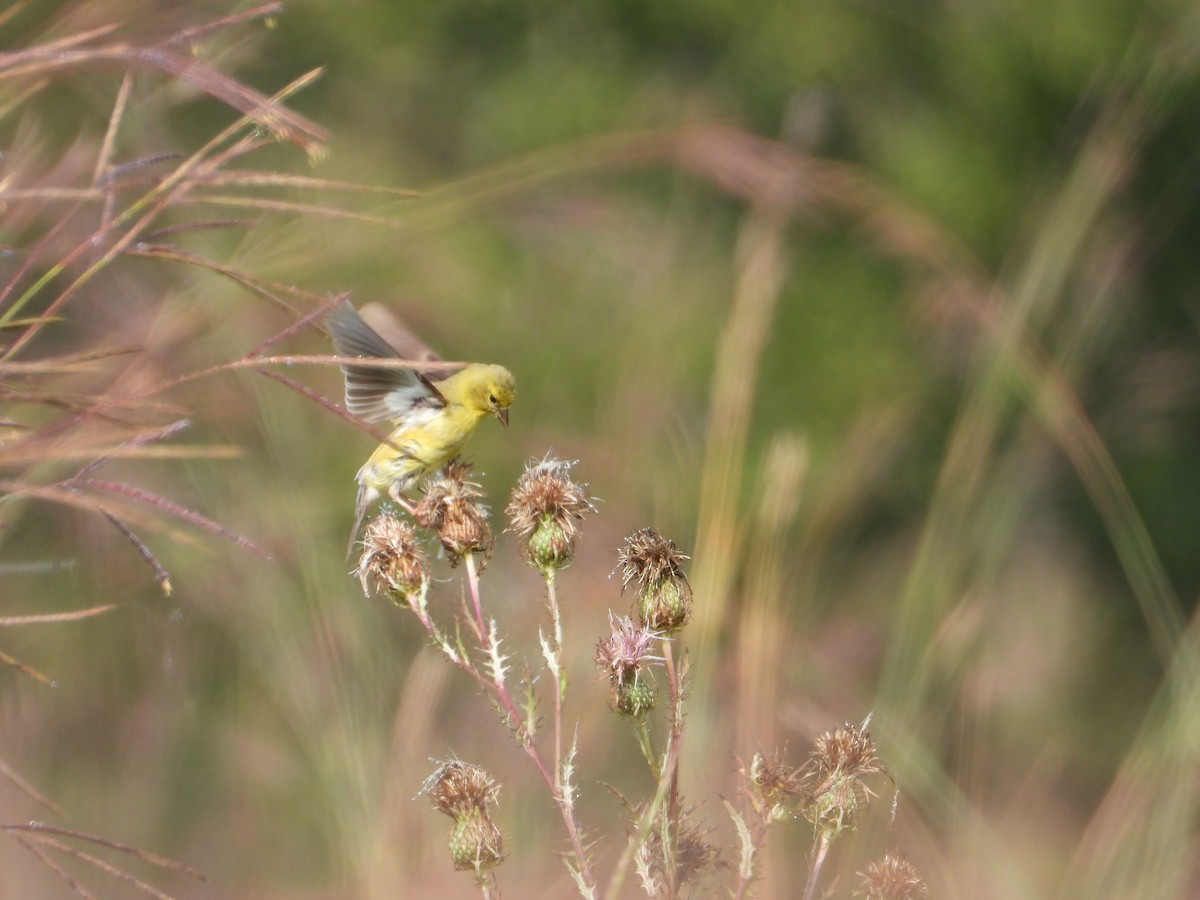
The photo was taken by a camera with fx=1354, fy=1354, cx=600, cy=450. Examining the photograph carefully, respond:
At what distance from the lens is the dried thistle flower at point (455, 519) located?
194 cm

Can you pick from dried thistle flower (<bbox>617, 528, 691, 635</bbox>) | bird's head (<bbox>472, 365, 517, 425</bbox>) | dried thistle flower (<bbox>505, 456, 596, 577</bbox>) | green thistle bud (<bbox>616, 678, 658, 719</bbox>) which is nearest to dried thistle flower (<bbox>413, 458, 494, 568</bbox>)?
dried thistle flower (<bbox>505, 456, 596, 577</bbox>)

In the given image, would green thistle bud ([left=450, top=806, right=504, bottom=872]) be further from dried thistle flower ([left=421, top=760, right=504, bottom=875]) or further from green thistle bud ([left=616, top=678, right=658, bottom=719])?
green thistle bud ([left=616, top=678, right=658, bottom=719])

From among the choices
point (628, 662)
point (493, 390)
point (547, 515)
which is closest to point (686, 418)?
point (493, 390)

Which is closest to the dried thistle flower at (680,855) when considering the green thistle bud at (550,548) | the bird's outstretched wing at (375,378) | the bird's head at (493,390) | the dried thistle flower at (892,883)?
the dried thistle flower at (892,883)

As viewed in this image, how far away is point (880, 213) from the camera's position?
109 inches

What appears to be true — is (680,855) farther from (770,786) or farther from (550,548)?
(550,548)

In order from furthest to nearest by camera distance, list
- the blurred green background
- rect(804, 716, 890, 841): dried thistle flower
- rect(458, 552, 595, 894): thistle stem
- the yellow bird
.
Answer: the yellow bird, the blurred green background, rect(804, 716, 890, 841): dried thistle flower, rect(458, 552, 595, 894): thistle stem

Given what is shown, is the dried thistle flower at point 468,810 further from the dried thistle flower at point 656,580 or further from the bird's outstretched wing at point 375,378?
the bird's outstretched wing at point 375,378

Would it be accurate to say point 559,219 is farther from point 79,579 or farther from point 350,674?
point 79,579

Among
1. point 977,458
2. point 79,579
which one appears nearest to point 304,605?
point 79,579

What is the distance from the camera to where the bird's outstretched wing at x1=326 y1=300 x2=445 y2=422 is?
240 centimetres

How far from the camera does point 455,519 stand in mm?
1955

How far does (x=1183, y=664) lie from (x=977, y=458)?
48 centimetres

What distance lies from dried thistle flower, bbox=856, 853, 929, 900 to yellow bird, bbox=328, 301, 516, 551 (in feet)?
4.64
